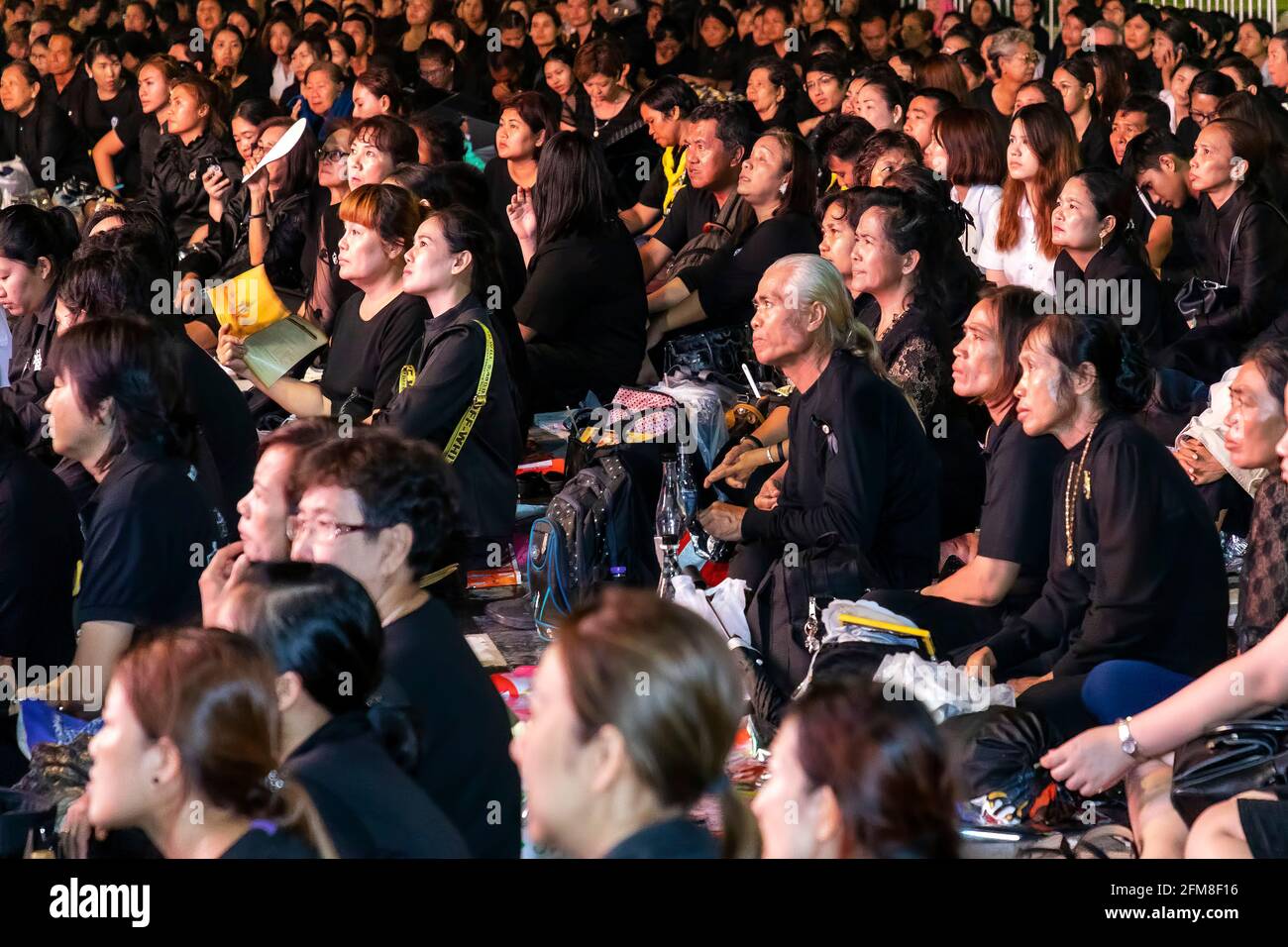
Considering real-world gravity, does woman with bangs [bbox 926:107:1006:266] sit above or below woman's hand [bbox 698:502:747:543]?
above

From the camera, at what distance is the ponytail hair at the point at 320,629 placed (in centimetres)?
233

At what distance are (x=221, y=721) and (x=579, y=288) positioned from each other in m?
3.86

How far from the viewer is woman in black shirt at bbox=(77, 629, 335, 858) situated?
2.10 metres

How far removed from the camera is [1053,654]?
149 inches

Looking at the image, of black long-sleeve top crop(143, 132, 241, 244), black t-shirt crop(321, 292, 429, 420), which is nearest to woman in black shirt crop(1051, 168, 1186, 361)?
black t-shirt crop(321, 292, 429, 420)

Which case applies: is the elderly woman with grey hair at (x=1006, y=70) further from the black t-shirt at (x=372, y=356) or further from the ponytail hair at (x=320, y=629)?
the ponytail hair at (x=320, y=629)

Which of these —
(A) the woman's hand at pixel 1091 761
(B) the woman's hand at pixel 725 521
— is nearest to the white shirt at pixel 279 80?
(B) the woman's hand at pixel 725 521

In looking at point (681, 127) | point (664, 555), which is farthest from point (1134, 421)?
point (681, 127)

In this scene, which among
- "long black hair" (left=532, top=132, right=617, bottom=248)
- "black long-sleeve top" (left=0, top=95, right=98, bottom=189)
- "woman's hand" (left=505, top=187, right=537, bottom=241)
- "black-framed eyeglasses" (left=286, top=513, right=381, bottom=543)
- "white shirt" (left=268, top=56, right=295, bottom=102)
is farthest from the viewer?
"white shirt" (left=268, top=56, right=295, bottom=102)

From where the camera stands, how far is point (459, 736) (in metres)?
2.54

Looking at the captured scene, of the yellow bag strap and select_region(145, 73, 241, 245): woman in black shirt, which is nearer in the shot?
the yellow bag strap

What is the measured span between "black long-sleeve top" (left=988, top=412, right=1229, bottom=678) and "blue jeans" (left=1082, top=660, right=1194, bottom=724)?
0.11 meters

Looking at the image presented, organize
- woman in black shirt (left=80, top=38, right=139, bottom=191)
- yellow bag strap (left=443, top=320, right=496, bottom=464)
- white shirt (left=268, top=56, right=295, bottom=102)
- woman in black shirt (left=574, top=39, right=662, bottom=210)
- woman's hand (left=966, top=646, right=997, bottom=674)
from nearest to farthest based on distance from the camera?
woman's hand (left=966, top=646, right=997, bottom=674)
yellow bag strap (left=443, top=320, right=496, bottom=464)
woman in black shirt (left=574, top=39, right=662, bottom=210)
woman in black shirt (left=80, top=38, right=139, bottom=191)
white shirt (left=268, top=56, right=295, bottom=102)

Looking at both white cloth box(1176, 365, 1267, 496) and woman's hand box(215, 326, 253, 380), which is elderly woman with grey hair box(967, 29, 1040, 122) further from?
woman's hand box(215, 326, 253, 380)
